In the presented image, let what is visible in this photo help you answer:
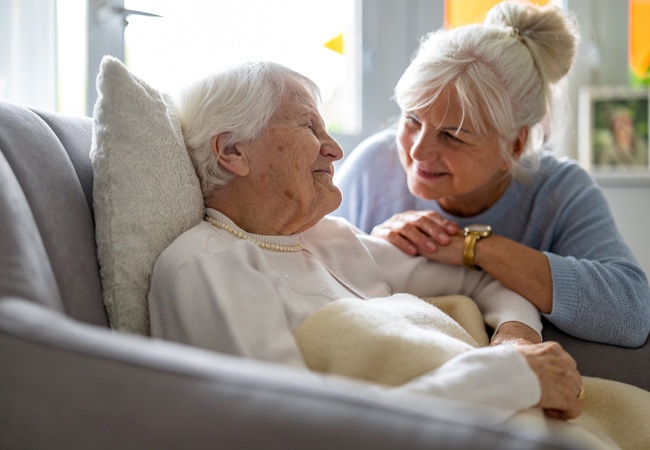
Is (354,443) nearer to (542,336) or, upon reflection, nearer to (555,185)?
(542,336)

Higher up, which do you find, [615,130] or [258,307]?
[615,130]

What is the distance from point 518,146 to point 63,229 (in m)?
1.25

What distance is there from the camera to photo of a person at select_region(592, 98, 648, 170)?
3.33 metres

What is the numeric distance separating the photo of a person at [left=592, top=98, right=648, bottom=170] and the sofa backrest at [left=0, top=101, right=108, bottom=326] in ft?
8.76

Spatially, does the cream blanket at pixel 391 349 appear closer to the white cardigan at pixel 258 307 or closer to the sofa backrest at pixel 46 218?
the white cardigan at pixel 258 307

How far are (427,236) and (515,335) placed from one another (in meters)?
0.35

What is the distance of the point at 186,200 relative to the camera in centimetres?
136

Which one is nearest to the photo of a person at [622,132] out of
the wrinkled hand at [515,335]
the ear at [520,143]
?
the ear at [520,143]

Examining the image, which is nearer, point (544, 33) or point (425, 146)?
point (425, 146)

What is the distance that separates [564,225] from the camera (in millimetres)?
1872

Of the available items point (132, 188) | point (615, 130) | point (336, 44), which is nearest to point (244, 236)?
point (132, 188)

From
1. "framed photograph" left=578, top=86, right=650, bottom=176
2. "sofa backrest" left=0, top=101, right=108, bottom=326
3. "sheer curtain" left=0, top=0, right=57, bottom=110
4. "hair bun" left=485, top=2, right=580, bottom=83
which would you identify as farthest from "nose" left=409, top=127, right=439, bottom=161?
"framed photograph" left=578, top=86, right=650, bottom=176

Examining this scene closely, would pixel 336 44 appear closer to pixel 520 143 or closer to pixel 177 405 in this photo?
pixel 520 143

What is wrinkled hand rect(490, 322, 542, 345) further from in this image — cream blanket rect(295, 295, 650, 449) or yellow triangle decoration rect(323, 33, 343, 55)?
yellow triangle decoration rect(323, 33, 343, 55)
